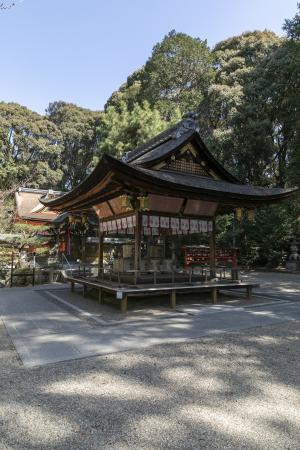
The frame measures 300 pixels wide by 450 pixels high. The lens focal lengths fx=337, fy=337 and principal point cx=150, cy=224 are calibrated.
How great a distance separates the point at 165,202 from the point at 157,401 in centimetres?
735

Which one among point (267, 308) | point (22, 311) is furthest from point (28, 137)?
point (267, 308)

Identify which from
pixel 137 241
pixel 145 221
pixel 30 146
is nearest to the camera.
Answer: pixel 137 241

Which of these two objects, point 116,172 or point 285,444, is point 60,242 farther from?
point 285,444

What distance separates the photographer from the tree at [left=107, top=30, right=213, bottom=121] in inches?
1211

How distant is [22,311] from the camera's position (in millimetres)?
9094

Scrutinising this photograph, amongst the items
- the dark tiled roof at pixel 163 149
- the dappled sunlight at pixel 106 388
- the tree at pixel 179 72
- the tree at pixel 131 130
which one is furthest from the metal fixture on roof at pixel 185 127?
the tree at pixel 179 72

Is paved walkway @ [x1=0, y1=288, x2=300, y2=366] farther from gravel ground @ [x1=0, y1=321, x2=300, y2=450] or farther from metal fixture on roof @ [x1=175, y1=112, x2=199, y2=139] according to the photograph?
metal fixture on roof @ [x1=175, y1=112, x2=199, y2=139]

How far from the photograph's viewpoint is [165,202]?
10.6 metres

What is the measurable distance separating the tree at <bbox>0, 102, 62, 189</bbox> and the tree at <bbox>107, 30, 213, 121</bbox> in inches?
570

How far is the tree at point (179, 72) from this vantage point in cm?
3077

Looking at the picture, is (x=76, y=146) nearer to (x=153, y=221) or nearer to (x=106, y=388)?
(x=153, y=221)

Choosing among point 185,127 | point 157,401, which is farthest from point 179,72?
point 157,401

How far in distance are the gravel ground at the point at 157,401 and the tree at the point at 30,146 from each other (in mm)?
34768

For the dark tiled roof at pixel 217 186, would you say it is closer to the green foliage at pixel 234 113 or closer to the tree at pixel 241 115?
the green foliage at pixel 234 113
